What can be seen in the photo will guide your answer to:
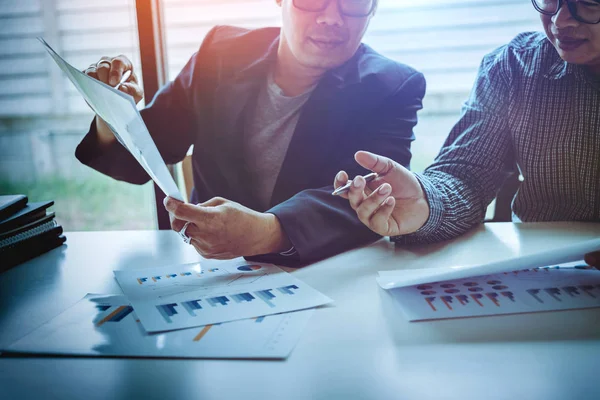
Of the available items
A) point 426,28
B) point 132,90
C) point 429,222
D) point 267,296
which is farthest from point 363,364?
point 426,28

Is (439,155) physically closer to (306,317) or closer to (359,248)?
(359,248)

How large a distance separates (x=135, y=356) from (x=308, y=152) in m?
0.84

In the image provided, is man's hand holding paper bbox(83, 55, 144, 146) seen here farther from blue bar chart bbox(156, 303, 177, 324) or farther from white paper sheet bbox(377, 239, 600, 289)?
white paper sheet bbox(377, 239, 600, 289)

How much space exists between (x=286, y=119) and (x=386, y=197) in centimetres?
62

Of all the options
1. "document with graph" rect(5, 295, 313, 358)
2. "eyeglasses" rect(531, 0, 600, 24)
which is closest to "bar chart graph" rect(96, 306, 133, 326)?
"document with graph" rect(5, 295, 313, 358)

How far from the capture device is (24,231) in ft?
3.34

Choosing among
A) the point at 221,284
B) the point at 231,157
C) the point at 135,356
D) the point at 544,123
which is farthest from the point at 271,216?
the point at 544,123

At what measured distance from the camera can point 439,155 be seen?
1.27 metres

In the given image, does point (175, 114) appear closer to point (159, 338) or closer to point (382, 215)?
Result: point (382, 215)

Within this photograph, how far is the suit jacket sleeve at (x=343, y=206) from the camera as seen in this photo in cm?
94

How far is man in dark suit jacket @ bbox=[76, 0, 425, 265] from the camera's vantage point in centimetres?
104

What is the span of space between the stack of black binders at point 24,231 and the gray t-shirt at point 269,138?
543 mm

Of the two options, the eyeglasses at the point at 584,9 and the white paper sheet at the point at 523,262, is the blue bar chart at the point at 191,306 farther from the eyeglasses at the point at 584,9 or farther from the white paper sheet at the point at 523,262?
the eyeglasses at the point at 584,9

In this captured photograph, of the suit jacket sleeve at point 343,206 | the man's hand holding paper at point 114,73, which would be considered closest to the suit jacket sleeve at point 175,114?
the man's hand holding paper at point 114,73
